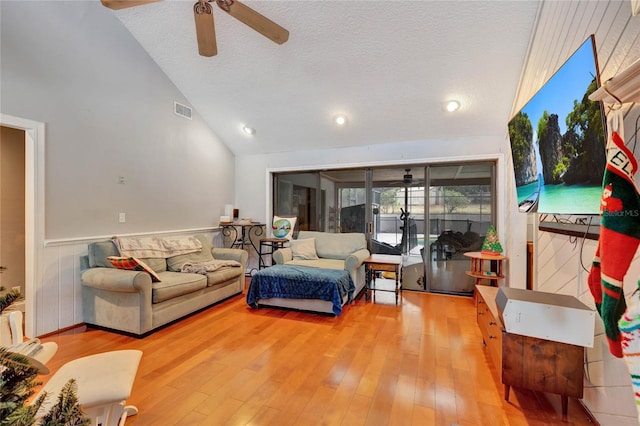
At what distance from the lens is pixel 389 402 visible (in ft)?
5.71

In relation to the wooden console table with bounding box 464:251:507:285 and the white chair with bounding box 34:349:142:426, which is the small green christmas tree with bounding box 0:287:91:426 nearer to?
the white chair with bounding box 34:349:142:426

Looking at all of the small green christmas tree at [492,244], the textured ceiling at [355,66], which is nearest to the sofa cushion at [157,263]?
the textured ceiling at [355,66]

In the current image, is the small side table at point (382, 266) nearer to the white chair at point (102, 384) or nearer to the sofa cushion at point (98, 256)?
the white chair at point (102, 384)

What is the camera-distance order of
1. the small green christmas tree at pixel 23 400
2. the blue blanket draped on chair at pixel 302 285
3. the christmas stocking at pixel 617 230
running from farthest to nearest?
the blue blanket draped on chair at pixel 302 285 → the christmas stocking at pixel 617 230 → the small green christmas tree at pixel 23 400

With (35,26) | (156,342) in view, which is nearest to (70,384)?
(156,342)

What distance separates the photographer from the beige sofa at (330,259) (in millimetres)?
3234

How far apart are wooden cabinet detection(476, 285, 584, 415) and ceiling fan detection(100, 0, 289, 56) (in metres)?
2.76

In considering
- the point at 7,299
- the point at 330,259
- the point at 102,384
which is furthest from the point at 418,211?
the point at 7,299

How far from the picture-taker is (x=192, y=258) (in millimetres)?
3658

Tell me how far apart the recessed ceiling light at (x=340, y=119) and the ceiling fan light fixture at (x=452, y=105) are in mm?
1289

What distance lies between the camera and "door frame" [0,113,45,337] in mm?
2584

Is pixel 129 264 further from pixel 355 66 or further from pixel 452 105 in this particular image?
pixel 452 105

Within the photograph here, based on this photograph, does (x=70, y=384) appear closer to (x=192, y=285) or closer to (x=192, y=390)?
(x=192, y=390)

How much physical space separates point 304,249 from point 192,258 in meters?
1.51
